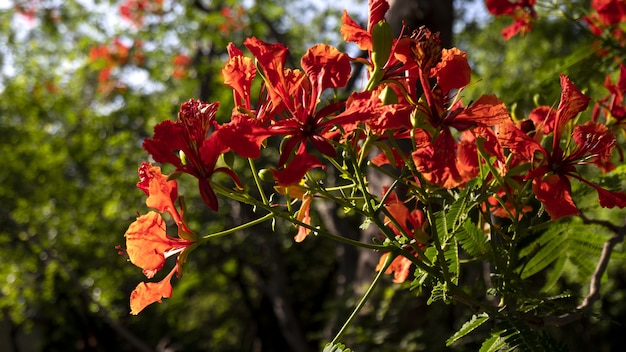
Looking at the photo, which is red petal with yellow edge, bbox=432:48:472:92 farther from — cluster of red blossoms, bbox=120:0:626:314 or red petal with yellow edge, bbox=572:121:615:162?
red petal with yellow edge, bbox=572:121:615:162

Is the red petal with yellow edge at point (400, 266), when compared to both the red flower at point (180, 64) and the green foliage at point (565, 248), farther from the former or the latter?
the red flower at point (180, 64)

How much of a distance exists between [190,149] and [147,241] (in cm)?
18

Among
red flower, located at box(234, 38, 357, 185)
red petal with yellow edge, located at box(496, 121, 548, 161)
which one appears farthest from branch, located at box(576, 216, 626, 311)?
red flower, located at box(234, 38, 357, 185)

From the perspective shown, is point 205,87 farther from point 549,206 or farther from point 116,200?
point 549,206

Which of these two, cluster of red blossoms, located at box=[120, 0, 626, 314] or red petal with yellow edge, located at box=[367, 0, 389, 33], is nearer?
cluster of red blossoms, located at box=[120, 0, 626, 314]

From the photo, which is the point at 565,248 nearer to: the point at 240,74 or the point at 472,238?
the point at 472,238

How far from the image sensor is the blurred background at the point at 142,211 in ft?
15.5

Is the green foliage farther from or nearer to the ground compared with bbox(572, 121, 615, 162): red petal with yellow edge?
nearer to the ground

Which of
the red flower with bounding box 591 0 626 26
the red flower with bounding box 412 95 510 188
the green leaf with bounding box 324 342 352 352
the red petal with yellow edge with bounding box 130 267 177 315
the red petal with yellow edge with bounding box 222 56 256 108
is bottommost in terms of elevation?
the red petal with yellow edge with bounding box 130 267 177 315

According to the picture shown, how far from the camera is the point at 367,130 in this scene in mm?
1003

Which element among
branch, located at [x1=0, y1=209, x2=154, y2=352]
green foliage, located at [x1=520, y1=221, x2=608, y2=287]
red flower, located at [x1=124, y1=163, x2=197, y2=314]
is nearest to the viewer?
red flower, located at [x1=124, y1=163, x2=197, y2=314]

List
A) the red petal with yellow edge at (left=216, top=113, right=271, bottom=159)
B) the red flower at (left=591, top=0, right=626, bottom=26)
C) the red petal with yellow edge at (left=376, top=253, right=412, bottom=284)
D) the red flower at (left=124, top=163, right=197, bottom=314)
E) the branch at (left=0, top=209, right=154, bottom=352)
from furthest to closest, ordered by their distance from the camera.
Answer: the branch at (left=0, top=209, right=154, bottom=352)
the red flower at (left=591, top=0, right=626, bottom=26)
the red petal with yellow edge at (left=376, top=253, right=412, bottom=284)
the red flower at (left=124, top=163, right=197, bottom=314)
the red petal with yellow edge at (left=216, top=113, right=271, bottom=159)

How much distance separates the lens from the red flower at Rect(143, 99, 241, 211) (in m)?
0.91

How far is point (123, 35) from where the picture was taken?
280 inches
